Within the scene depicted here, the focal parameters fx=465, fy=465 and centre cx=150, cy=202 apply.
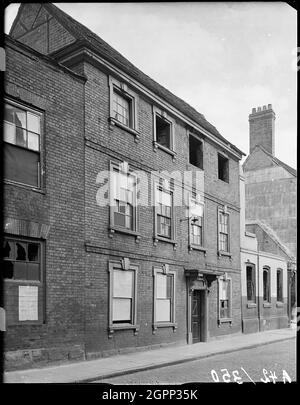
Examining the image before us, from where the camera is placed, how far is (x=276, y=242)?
71.7 feet

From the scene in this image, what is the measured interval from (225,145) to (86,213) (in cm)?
664

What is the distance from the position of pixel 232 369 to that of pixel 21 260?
216 inches

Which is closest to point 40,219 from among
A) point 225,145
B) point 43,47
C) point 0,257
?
point 0,257

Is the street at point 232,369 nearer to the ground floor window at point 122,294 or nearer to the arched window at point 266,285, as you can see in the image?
the ground floor window at point 122,294

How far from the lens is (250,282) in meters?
18.5

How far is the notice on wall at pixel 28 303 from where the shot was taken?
953cm

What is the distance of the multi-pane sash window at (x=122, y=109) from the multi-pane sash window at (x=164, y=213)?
2197mm

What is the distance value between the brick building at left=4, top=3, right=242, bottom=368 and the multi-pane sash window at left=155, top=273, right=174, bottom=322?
0.14 feet

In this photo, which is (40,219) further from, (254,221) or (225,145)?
(254,221)

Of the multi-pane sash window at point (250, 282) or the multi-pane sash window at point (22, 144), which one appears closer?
the multi-pane sash window at point (22, 144)

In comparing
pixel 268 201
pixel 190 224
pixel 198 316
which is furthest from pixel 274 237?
pixel 190 224

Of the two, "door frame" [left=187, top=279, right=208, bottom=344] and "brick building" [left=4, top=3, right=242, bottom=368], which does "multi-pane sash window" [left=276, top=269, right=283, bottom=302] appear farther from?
"door frame" [left=187, top=279, right=208, bottom=344]

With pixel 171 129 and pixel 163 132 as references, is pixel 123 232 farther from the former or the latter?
pixel 171 129

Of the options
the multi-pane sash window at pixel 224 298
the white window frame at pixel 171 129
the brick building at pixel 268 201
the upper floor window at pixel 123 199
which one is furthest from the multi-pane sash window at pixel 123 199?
the brick building at pixel 268 201
